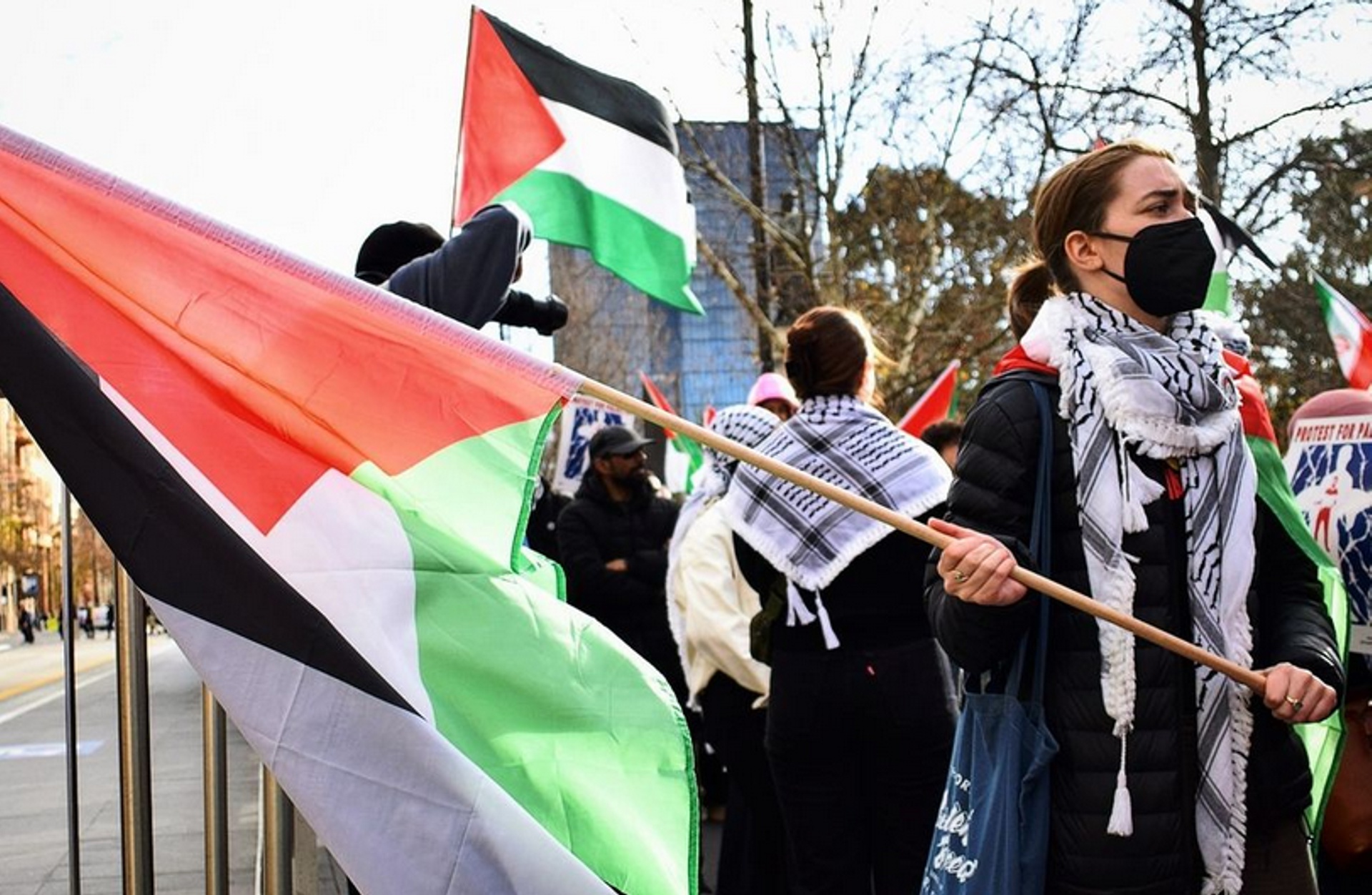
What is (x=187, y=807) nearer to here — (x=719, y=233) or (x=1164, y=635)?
(x=1164, y=635)

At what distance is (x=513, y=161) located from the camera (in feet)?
21.3

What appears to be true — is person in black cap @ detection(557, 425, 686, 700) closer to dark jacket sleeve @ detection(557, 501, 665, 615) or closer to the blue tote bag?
dark jacket sleeve @ detection(557, 501, 665, 615)

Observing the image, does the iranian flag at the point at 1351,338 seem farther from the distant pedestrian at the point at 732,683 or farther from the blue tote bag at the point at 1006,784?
the blue tote bag at the point at 1006,784

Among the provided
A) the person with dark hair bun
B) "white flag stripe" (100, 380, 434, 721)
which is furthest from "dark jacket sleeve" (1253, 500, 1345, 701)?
"white flag stripe" (100, 380, 434, 721)

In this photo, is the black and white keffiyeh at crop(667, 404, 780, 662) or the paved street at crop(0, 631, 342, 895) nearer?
the paved street at crop(0, 631, 342, 895)

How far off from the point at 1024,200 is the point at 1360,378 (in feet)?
43.0

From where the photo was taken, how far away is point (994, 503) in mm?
2932

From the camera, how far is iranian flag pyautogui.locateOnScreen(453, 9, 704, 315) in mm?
6473

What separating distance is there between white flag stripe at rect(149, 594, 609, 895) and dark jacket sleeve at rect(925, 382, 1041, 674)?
0.88m

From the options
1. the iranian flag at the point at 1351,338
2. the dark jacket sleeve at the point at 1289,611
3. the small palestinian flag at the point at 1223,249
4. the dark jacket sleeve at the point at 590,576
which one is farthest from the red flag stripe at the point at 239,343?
the dark jacket sleeve at the point at 590,576

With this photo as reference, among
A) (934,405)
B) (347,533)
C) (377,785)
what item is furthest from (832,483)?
(934,405)

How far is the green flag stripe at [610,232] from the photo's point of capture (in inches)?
254

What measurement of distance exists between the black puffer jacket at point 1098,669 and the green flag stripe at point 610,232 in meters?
3.48

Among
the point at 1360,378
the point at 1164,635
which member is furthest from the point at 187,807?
the point at 1360,378
